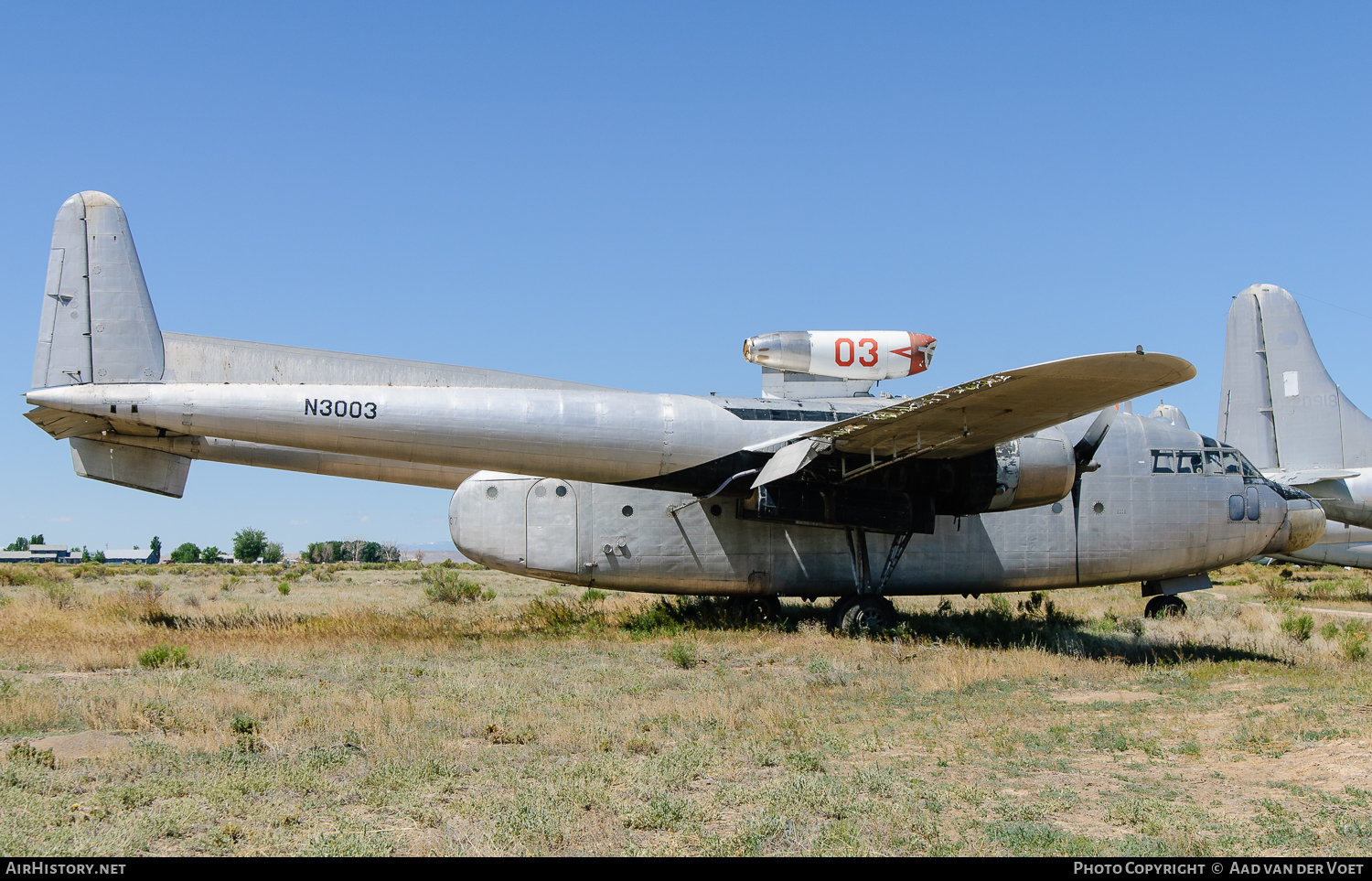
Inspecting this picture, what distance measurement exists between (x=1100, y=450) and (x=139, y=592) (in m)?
26.2

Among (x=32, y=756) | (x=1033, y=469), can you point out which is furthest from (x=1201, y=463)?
(x=32, y=756)

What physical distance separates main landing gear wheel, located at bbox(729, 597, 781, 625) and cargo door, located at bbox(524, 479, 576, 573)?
330 cm

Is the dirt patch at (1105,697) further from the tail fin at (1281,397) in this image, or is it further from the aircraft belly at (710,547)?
the tail fin at (1281,397)

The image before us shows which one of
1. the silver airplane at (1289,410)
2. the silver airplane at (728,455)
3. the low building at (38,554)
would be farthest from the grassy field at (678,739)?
the low building at (38,554)

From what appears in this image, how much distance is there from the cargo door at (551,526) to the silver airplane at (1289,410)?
21167 millimetres

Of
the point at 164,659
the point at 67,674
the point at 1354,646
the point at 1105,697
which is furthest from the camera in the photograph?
the point at 1354,646

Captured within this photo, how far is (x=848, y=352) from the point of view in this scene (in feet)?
52.7

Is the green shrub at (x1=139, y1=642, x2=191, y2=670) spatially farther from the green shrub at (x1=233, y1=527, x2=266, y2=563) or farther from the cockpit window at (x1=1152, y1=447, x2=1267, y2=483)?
the green shrub at (x1=233, y1=527, x2=266, y2=563)

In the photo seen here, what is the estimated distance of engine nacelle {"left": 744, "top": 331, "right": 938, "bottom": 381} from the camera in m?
15.9

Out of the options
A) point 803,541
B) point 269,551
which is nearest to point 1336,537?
point 803,541

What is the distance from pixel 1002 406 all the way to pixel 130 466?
44.7 ft

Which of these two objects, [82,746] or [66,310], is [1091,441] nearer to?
[82,746]
